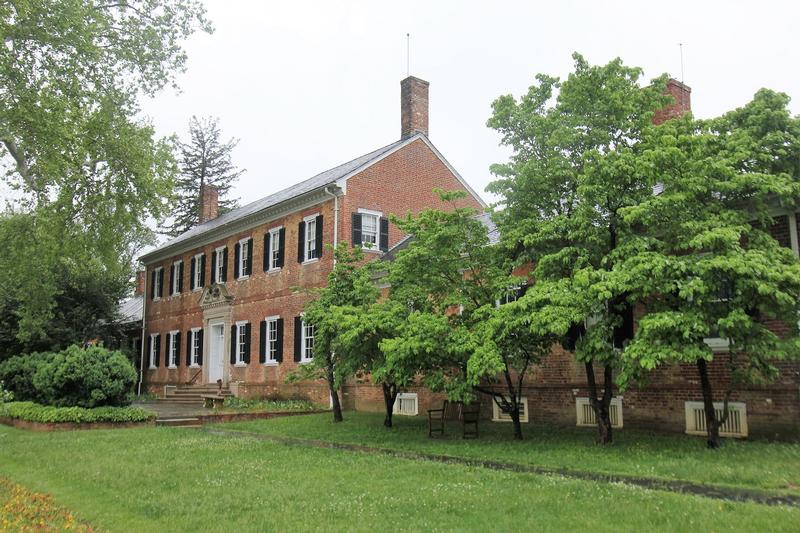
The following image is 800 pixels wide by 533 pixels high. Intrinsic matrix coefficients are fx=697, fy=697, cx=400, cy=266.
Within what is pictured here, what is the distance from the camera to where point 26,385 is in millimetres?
24734

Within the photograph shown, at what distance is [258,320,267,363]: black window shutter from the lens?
26.0m

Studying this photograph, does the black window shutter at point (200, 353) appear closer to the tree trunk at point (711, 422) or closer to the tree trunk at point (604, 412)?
the tree trunk at point (604, 412)

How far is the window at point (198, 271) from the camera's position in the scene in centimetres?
3150

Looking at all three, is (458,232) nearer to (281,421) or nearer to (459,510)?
(459,510)

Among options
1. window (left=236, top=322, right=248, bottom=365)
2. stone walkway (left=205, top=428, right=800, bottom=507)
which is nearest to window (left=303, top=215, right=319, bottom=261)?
window (left=236, top=322, right=248, bottom=365)

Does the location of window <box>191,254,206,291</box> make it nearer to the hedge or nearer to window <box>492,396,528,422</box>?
the hedge

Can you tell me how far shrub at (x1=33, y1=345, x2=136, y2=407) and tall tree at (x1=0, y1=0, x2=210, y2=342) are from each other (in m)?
2.75

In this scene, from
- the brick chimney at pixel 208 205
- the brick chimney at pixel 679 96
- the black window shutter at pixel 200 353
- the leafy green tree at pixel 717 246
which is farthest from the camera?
the brick chimney at pixel 208 205

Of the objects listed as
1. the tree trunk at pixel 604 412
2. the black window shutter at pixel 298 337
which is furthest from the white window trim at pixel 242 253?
the tree trunk at pixel 604 412

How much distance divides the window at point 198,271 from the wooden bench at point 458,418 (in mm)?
16215

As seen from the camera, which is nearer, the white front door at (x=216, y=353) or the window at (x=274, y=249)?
the window at (x=274, y=249)

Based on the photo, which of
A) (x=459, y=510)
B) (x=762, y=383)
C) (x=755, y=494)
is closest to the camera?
(x=459, y=510)

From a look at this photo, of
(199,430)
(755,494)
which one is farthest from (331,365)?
(755,494)

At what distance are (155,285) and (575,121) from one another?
2833cm
